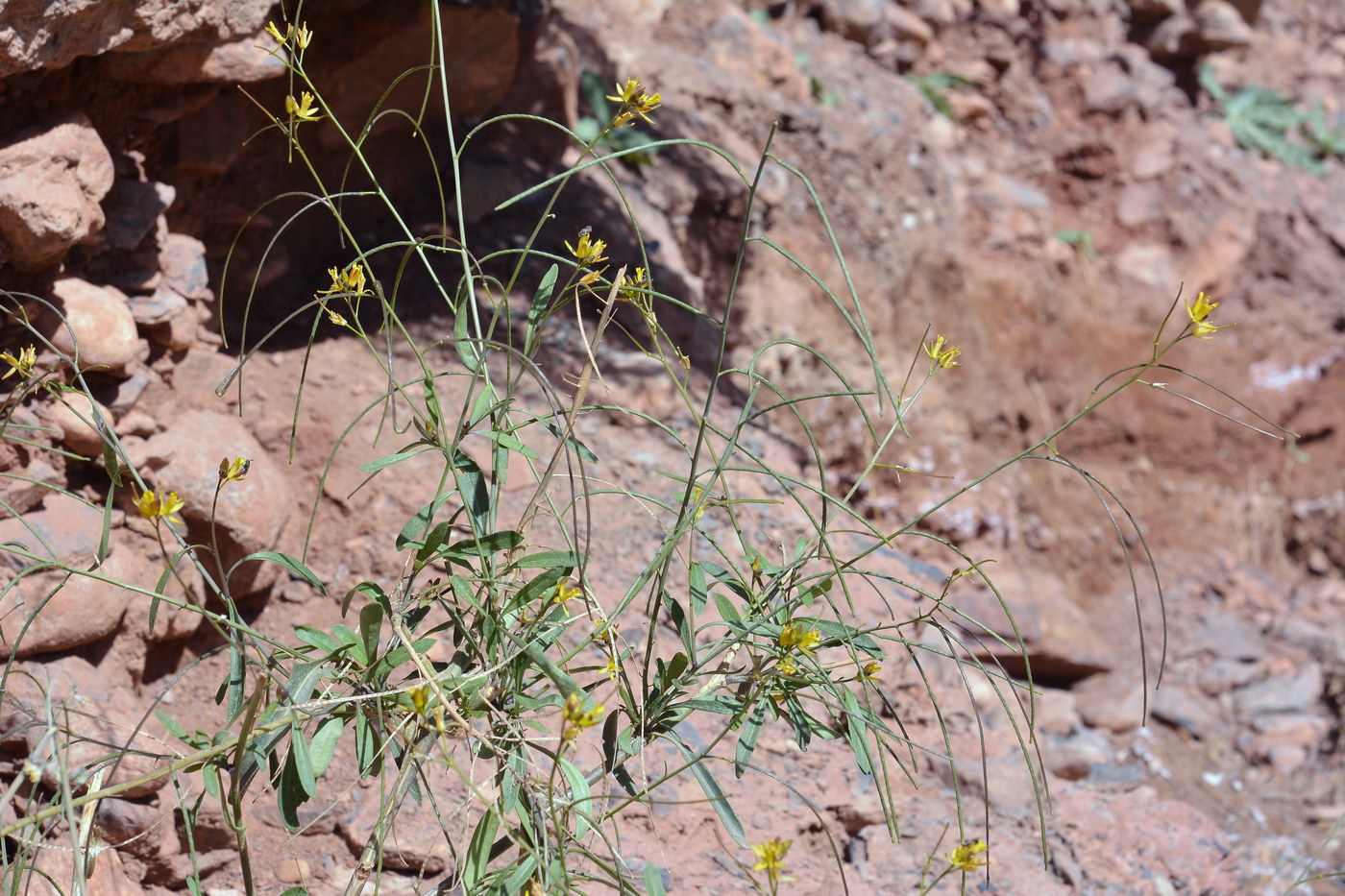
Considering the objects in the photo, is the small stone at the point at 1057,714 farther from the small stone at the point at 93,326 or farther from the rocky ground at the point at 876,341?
the small stone at the point at 93,326

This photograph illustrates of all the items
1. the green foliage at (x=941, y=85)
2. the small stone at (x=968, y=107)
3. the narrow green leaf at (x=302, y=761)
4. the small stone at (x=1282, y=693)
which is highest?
the narrow green leaf at (x=302, y=761)

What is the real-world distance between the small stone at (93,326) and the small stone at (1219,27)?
6.85m

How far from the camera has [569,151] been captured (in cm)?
376

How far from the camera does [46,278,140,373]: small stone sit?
200cm

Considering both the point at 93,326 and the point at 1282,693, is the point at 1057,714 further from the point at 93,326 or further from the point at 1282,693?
the point at 93,326

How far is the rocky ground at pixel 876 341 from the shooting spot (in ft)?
6.33

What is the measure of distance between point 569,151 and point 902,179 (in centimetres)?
209

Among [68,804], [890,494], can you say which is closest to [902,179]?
[890,494]

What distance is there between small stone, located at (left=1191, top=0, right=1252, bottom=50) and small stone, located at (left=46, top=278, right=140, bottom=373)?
270 inches

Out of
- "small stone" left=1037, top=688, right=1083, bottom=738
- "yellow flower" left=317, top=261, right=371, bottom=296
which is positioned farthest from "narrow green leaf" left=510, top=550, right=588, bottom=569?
"small stone" left=1037, top=688, right=1083, bottom=738

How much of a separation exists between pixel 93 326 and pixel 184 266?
1.34 ft

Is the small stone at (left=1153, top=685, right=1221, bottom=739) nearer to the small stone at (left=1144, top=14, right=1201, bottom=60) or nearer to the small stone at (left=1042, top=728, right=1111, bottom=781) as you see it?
the small stone at (left=1042, top=728, right=1111, bottom=781)

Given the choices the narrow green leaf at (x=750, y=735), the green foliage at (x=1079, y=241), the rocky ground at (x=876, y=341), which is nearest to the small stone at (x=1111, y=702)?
the rocky ground at (x=876, y=341)

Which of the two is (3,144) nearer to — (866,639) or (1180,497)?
(866,639)
